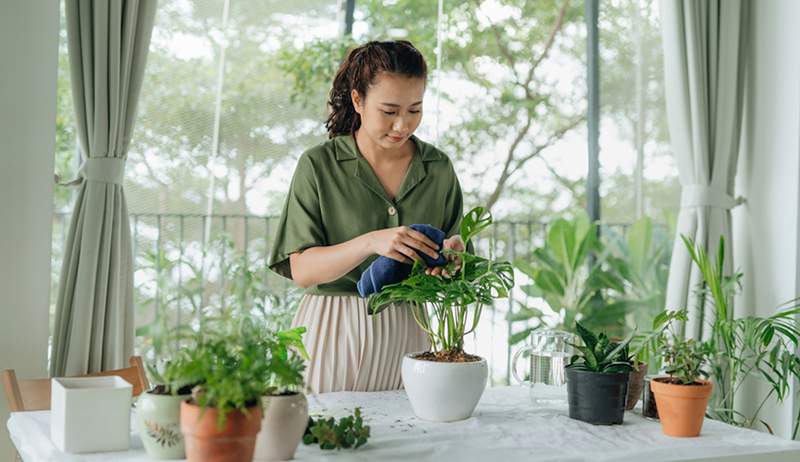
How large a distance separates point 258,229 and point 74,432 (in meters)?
2.58

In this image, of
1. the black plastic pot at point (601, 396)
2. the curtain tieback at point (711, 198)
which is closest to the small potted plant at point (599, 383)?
the black plastic pot at point (601, 396)

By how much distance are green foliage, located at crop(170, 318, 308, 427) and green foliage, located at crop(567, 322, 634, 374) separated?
27.2 inches

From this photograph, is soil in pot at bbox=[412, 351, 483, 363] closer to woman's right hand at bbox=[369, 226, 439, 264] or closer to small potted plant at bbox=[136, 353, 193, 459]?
woman's right hand at bbox=[369, 226, 439, 264]

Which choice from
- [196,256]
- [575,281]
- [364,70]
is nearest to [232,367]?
[364,70]

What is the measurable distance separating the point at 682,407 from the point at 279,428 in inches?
32.3

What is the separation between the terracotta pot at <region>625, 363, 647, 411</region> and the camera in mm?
1890

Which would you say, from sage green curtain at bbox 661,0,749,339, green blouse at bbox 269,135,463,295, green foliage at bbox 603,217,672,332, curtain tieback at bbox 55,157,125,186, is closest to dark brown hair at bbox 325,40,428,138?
green blouse at bbox 269,135,463,295

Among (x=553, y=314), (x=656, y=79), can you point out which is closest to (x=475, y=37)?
(x=656, y=79)

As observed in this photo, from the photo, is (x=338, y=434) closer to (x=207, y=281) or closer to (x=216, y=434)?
(x=216, y=434)

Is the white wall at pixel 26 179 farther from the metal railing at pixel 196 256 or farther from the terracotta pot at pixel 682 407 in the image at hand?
the terracotta pot at pixel 682 407

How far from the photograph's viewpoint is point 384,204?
2.23 metres

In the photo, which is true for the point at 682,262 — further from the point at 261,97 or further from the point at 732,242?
the point at 261,97

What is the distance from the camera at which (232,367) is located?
4.26 ft

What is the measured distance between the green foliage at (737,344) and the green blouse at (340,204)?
1685mm
